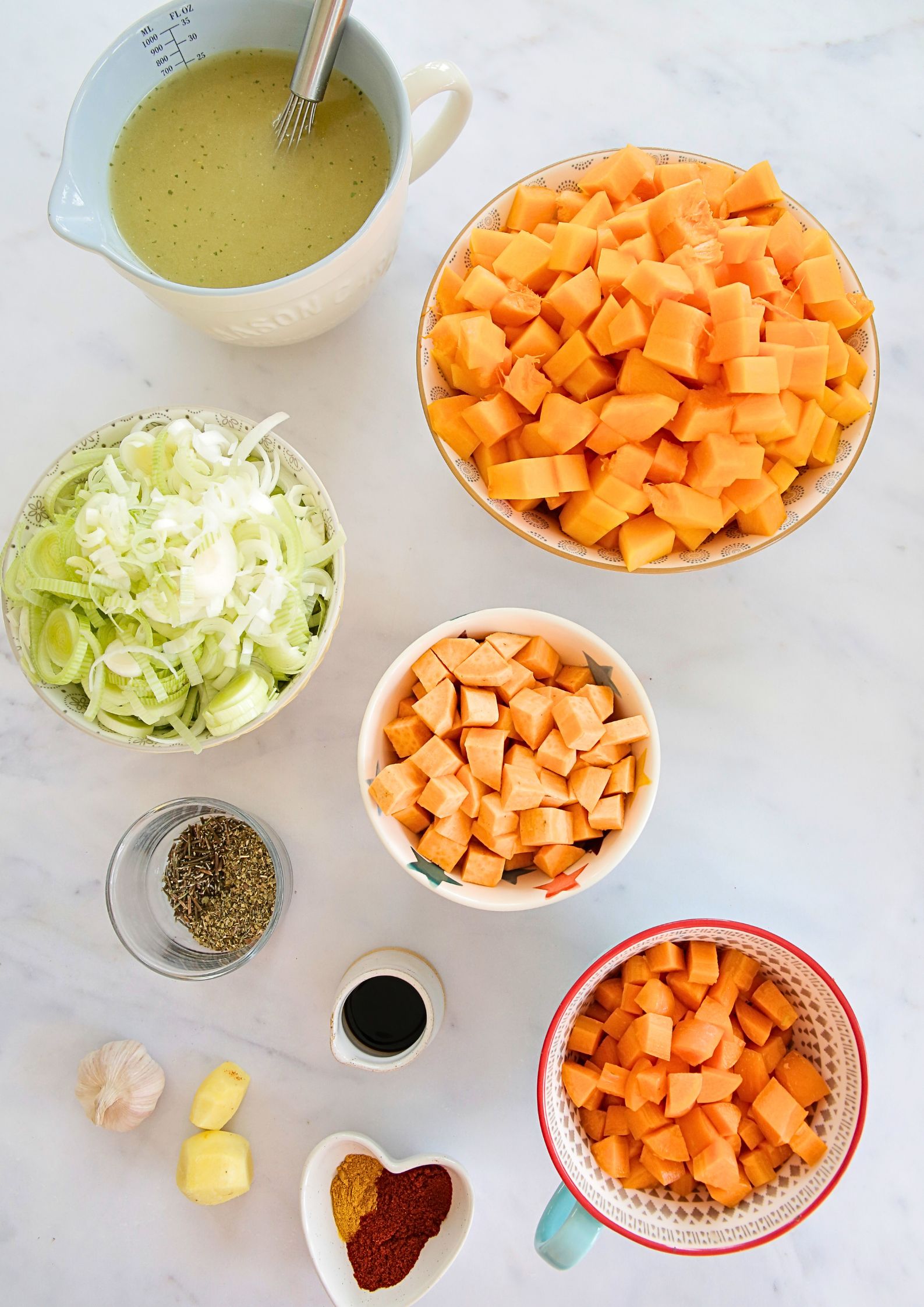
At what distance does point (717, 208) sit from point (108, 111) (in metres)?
0.84

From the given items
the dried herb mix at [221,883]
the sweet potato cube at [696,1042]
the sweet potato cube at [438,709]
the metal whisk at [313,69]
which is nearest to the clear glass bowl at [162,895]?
the dried herb mix at [221,883]

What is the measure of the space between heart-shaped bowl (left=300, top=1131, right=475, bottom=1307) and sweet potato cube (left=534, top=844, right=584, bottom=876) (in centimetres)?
52

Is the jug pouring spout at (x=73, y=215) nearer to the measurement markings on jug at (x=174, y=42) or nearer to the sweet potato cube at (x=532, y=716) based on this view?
the measurement markings on jug at (x=174, y=42)

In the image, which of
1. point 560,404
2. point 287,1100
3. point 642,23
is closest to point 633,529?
point 560,404

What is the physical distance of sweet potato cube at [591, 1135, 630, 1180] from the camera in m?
1.32

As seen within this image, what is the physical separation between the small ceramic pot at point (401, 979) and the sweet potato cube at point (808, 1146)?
546 millimetres

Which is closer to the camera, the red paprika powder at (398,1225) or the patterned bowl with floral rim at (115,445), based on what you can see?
the patterned bowl with floral rim at (115,445)

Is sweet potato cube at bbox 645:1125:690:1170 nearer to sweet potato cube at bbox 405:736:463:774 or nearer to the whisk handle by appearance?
sweet potato cube at bbox 405:736:463:774

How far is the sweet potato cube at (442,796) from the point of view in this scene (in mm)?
1243

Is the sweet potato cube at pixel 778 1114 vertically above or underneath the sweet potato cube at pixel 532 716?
underneath

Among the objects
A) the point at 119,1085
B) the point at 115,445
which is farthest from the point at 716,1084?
the point at 115,445

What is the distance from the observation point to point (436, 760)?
1273 mm

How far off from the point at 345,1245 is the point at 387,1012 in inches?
14.3

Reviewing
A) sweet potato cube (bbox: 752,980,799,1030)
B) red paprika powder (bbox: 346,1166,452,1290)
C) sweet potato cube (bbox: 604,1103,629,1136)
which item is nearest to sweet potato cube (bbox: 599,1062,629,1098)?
sweet potato cube (bbox: 604,1103,629,1136)
